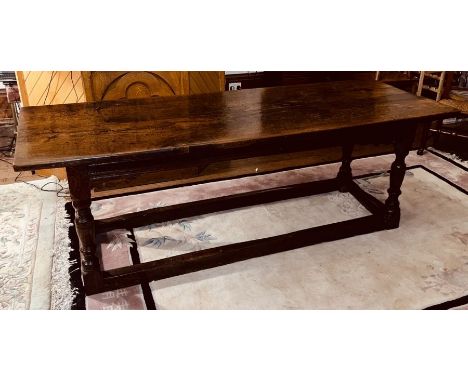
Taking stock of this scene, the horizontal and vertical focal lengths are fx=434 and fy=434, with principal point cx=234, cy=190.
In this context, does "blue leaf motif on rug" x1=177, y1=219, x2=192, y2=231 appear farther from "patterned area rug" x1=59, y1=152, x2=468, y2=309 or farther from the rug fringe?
the rug fringe

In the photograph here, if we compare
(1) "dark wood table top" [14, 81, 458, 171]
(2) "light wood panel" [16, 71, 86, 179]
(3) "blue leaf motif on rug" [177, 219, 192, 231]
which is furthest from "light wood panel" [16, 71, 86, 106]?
(3) "blue leaf motif on rug" [177, 219, 192, 231]

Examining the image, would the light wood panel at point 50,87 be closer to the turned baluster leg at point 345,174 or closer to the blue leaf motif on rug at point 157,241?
the blue leaf motif on rug at point 157,241

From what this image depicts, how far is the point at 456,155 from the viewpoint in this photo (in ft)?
11.6

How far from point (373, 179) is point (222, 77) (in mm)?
1338

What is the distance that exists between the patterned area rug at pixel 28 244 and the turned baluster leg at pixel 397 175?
5.96ft

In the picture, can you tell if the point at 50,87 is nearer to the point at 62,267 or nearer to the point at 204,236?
the point at 62,267

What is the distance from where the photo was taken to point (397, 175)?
2.50m

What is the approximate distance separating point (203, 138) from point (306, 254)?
3.01 feet

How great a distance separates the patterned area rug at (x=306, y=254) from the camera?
6.82 ft

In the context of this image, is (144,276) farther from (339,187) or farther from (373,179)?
(373,179)

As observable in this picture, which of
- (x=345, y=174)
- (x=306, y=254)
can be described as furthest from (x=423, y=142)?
(x=306, y=254)

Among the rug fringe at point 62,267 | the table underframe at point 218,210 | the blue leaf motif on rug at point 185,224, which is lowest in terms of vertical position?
the rug fringe at point 62,267

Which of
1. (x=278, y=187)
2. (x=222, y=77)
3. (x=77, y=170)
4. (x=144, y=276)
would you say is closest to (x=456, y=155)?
(x=278, y=187)

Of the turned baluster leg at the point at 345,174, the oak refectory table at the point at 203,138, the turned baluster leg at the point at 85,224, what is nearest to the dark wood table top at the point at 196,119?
the oak refectory table at the point at 203,138
